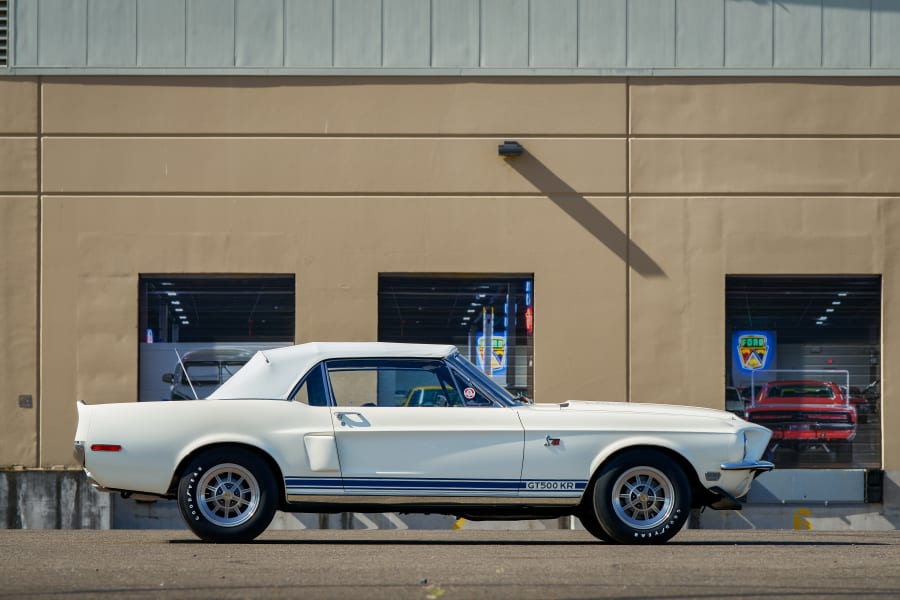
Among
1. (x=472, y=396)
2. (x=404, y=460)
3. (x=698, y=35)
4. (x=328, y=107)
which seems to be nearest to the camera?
(x=404, y=460)

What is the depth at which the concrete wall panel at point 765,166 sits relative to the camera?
15711 mm

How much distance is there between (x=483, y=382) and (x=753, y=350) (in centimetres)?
652

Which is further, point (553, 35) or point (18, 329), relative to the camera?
point (553, 35)

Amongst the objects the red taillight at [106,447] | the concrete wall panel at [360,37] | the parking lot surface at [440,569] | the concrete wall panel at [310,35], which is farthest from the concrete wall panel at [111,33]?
the red taillight at [106,447]

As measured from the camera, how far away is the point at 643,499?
386 inches

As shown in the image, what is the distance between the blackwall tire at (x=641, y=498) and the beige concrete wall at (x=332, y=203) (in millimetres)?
5677

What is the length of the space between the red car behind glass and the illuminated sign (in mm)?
251

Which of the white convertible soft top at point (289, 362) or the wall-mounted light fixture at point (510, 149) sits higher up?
the wall-mounted light fixture at point (510, 149)

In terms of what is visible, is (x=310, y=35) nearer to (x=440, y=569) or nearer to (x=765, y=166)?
(x=765, y=166)

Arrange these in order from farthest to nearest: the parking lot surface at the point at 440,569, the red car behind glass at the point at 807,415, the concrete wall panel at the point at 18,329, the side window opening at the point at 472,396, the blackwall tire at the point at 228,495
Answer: the red car behind glass at the point at 807,415 → the concrete wall panel at the point at 18,329 → the side window opening at the point at 472,396 → the blackwall tire at the point at 228,495 → the parking lot surface at the point at 440,569

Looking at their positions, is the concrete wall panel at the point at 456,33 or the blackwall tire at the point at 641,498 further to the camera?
the concrete wall panel at the point at 456,33

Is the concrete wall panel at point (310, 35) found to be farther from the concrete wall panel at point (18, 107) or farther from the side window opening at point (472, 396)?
the side window opening at point (472, 396)

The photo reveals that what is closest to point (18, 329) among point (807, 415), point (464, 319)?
point (464, 319)

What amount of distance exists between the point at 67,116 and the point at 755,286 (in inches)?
305
